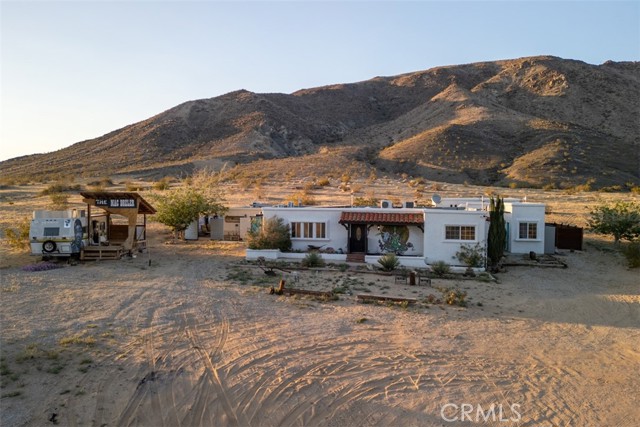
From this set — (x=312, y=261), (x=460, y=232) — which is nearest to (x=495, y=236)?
(x=460, y=232)

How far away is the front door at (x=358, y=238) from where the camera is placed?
2722cm

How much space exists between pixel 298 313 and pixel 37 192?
47327 mm

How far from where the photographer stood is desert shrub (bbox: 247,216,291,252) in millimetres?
26859

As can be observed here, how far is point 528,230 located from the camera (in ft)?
98.2

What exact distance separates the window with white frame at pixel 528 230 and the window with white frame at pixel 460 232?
6.15 m

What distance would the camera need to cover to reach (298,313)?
1684 cm

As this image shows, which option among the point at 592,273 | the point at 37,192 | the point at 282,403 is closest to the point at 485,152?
the point at 592,273

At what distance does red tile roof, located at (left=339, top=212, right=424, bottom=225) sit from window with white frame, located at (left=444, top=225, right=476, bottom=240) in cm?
137

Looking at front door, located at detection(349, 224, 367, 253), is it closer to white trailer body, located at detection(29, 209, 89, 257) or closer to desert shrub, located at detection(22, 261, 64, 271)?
white trailer body, located at detection(29, 209, 89, 257)

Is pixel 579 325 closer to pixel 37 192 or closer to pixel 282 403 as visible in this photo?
pixel 282 403

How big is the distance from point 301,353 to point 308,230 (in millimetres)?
14733

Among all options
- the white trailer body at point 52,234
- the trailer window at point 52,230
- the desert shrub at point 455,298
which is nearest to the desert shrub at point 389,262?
the desert shrub at point 455,298

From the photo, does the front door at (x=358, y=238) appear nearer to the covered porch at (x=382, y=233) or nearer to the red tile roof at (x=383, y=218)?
the covered porch at (x=382, y=233)

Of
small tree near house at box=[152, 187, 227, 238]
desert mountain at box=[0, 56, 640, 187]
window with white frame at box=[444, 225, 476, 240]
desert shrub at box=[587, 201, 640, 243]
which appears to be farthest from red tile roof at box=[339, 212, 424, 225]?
desert mountain at box=[0, 56, 640, 187]
